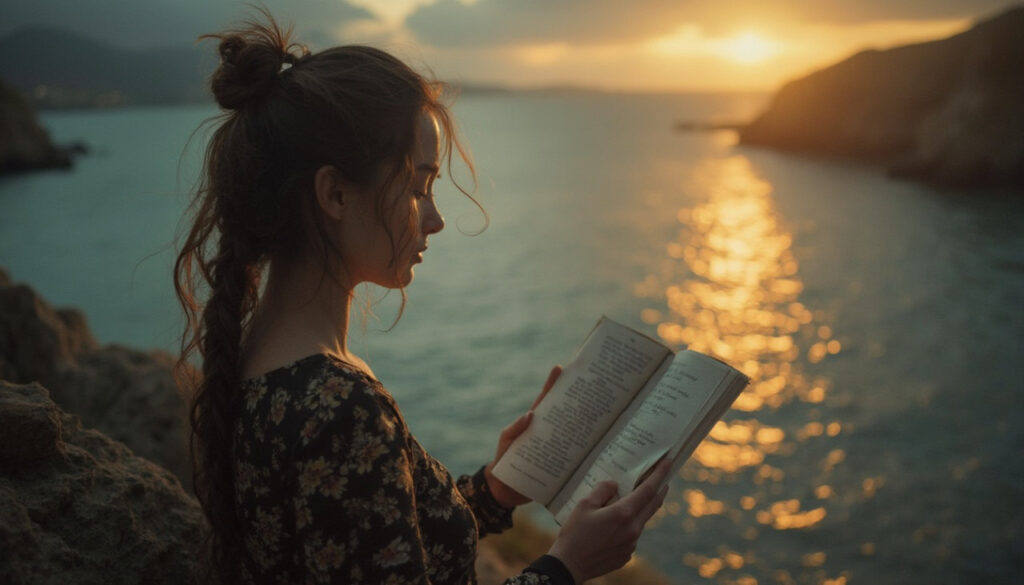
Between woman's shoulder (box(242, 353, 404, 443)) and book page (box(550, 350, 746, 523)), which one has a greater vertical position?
woman's shoulder (box(242, 353, 404, 443))

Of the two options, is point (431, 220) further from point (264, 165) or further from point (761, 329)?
point (761, 329)

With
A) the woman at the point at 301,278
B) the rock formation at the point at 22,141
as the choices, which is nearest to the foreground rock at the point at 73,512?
the woman at the point at 301,278

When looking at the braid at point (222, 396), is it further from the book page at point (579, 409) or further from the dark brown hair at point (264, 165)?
the book page at point (579, 409)

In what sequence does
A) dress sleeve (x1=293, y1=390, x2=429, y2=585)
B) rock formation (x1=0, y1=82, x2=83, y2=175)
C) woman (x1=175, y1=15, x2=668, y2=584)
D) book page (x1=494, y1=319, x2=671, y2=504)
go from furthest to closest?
1. rock formation (x1=0, y1=82, x2=83, y2=175)
2. book page (x1=494, y1=319, x2=671, y2=504)
3. woman (x1=175, y1=15, x2=668, y2=584)
4. dress sleeve (x1=293, y1=390, x2=429, y2=585)

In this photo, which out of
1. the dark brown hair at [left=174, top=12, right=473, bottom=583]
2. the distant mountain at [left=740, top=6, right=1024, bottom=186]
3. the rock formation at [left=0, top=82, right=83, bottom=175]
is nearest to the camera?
the dark brown hair at [left=174, top=12, right=473, bottom=583]

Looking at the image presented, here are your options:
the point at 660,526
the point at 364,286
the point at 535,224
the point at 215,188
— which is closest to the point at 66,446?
the point at 215,188

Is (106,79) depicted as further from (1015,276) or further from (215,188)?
(215,188)

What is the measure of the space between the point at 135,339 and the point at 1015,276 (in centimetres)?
1835

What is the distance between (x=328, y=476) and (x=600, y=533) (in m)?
0.59

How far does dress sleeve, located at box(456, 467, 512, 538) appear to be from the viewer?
6.95ft

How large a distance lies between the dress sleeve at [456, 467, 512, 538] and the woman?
0.45 meters

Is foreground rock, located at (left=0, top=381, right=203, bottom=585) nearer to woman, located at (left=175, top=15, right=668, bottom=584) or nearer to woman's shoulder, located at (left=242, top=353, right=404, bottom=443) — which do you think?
woman, located at (left=175, top=15, right=668, bottom=584)

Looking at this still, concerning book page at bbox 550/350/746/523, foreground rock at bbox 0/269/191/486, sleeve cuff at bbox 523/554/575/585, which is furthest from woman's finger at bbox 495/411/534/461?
foreground rock at bbox 0/269/191/486

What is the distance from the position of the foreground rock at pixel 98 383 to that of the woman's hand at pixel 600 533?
1.92 metres
